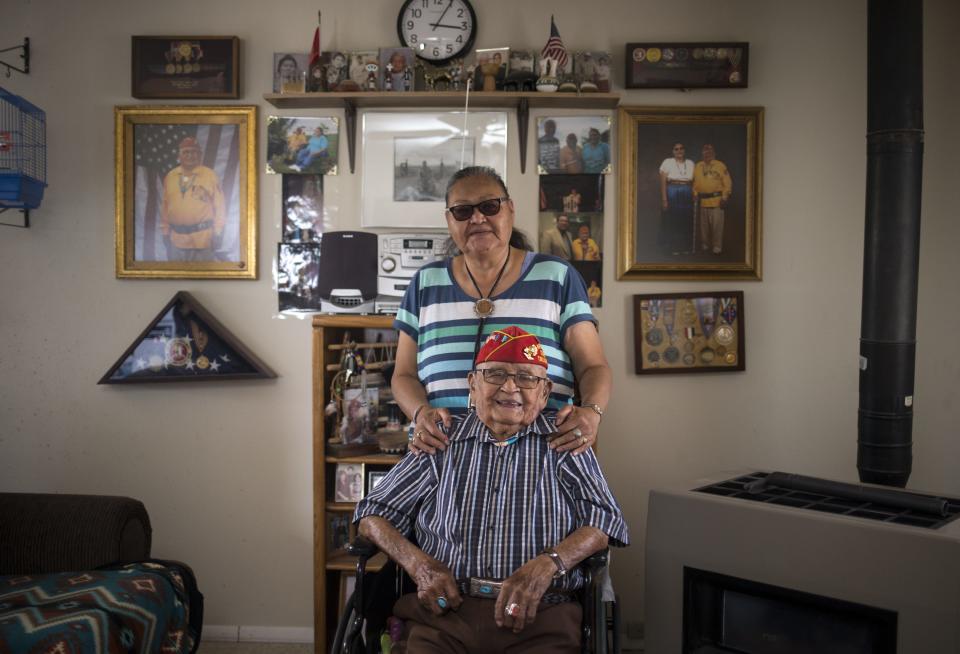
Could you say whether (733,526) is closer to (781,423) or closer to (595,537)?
(595,537)

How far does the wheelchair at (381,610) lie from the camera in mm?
1732

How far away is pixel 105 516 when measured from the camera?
248cm

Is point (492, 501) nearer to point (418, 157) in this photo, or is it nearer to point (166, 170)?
point (418, 157)

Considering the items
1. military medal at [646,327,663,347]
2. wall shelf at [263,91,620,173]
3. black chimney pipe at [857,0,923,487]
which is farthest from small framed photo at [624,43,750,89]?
military medal at [646,327,663,347]

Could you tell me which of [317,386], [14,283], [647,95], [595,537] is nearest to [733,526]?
[595,537]

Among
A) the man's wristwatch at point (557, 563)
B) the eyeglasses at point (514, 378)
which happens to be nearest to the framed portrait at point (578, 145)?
the eyeglasses at point (514, 378)

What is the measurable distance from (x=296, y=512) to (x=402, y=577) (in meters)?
1.26

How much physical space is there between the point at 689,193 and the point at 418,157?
1129 mm

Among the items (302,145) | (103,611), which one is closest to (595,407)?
(103,611)

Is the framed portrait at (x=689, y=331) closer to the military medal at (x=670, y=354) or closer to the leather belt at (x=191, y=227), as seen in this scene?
the military medal at (x=670, y=354)

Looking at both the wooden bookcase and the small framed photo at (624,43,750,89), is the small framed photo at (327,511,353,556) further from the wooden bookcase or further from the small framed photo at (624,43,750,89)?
the small framed photo at (624,43,750,89)

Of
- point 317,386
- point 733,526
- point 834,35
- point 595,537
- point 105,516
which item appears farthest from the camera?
point 834,35

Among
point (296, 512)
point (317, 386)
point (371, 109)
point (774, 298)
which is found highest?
point (371, 109)

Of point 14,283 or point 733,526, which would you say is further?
point 14,283
